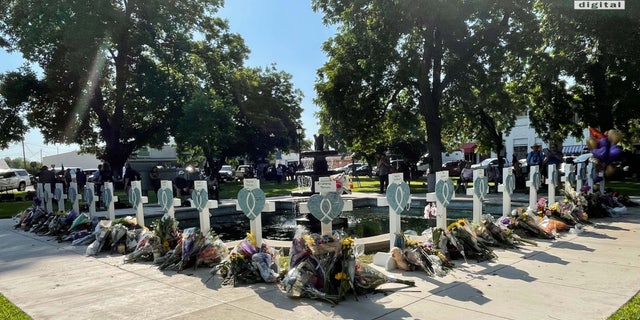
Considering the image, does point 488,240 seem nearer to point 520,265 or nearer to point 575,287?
point 520,265

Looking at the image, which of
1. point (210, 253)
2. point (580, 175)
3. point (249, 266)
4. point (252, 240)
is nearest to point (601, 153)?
point (580, 175)

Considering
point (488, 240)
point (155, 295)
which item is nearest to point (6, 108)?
point (155, 295)

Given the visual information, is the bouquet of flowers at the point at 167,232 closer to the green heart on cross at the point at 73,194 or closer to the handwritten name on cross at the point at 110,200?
the handwritten name on cross at the point at 110,200

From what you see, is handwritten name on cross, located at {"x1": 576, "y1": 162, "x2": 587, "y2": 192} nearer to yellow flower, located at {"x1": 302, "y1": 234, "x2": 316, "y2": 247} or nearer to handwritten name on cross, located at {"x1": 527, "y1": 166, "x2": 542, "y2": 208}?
handwritten name on cross, located at {"x1": 527, "y1": 166, "x2": 542, "y2": 208}

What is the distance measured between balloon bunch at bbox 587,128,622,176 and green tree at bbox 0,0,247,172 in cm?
2043

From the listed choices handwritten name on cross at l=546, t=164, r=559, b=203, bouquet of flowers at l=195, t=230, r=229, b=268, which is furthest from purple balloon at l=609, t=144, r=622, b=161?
bouquet of flowers at l=195, t=230, r=229, b=268

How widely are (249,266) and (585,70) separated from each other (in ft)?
56.8

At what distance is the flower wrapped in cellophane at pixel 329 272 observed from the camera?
468cm

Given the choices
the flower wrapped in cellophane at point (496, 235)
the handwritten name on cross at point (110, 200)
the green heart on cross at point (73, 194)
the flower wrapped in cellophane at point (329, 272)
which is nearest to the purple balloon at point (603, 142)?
the flower wrapped in cellophane at point (496, 235)

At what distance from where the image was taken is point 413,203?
1480cm

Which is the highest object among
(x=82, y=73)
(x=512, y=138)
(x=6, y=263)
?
(x=82, y=73)

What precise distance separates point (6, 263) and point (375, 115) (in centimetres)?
1630

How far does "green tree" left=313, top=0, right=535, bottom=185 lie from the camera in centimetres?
1741

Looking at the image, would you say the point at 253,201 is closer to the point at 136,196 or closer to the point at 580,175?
the point at 136,196
